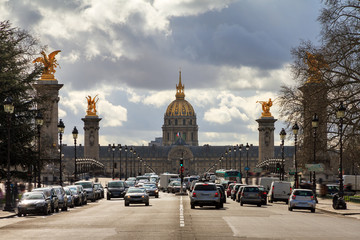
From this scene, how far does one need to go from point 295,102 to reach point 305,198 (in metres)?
23.0

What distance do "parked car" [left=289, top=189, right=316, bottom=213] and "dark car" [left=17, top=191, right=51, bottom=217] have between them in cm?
1458

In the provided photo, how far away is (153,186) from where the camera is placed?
75562mm

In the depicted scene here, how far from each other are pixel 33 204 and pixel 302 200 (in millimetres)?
15917

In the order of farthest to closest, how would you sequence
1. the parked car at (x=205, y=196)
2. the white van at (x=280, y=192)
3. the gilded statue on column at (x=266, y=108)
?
1. the gilded statue on column at (x=266, y=108)
2. the white van at (x=280, y=192)
3. the parked car at (x=205, y=196)

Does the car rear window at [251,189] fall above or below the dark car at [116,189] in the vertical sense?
above

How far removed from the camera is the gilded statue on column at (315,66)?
58.1 m

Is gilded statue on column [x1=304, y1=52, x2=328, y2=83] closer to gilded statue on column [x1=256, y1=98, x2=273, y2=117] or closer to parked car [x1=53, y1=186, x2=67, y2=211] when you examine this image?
parked car [x1=53, y1=186, x2=67, y2=211]

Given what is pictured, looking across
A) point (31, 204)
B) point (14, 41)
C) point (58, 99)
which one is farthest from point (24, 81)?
point (58, 99)

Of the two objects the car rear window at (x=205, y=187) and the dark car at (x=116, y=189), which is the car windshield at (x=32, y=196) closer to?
the car rear window at (x=205, y=187)

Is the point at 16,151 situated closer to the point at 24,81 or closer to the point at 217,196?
the point at 24,81

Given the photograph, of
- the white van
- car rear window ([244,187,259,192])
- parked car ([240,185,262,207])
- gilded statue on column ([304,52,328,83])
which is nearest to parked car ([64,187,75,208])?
parked car ([240,185,262,207])

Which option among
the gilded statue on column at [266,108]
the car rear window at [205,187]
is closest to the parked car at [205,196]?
the car rear window at [205,187]

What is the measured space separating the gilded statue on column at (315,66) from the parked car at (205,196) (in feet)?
53.9

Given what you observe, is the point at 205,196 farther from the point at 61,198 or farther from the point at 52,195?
the point at 52,195
